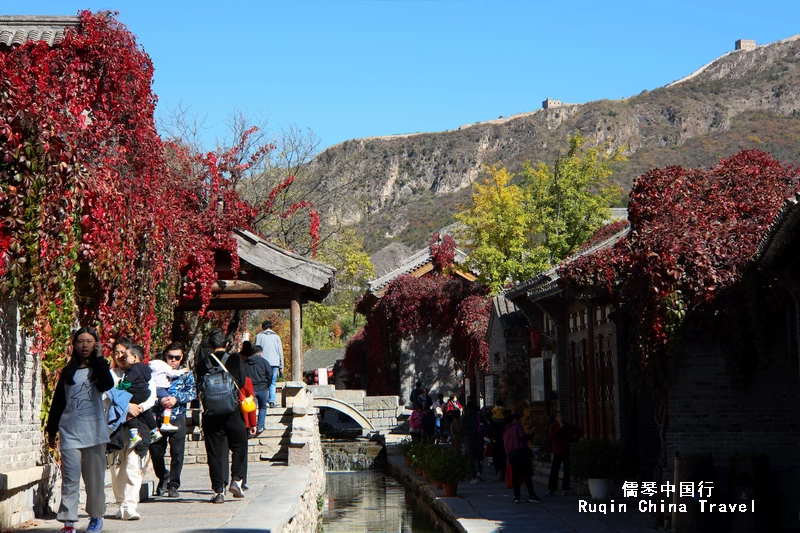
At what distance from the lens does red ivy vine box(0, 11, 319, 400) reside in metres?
8.71

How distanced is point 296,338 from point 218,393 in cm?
1022

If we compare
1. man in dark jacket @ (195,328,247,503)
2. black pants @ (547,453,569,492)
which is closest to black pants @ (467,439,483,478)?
black pants @ (547,453,569,492)

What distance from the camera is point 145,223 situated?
1446cm

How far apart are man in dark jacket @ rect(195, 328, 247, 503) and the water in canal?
233 inches

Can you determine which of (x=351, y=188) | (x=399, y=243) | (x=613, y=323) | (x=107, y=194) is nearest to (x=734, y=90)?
(x=399, y=243)

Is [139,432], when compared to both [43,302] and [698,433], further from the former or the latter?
[698,433]

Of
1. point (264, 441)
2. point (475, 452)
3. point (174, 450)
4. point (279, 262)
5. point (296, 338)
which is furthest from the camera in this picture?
point (475, 452)

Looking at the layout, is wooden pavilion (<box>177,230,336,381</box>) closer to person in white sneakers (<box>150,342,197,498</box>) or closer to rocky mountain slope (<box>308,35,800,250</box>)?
person in white sneakers (<box>150,342,197,498</box>)

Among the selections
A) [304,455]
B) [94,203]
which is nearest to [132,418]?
[94,203]

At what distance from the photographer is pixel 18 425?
916 cm

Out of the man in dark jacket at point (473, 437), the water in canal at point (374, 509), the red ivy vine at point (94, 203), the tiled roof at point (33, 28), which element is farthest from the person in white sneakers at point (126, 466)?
the man in dark jacket at point (473, 437)

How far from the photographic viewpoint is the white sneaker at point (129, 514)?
31.4 feet

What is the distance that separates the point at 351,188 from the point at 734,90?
91.3 meters

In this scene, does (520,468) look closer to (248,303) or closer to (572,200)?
(248,303)
